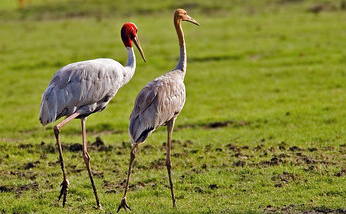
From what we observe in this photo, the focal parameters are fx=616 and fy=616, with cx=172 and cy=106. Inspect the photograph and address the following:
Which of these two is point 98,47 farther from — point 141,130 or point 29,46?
point 141,130

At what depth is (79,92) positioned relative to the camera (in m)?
9.25

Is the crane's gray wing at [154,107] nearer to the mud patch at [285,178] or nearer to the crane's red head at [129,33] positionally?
the crane's red head at [129,33]

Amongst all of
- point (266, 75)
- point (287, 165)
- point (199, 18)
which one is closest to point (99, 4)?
point (199, 18)

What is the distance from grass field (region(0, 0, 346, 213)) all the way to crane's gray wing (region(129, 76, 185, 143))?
108cm

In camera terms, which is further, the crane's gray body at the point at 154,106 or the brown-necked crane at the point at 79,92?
the brown-necked crane at the point at 79,92

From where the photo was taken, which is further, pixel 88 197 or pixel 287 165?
pixel 287 165

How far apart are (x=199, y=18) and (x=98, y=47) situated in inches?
320

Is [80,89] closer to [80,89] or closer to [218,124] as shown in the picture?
[80,89]

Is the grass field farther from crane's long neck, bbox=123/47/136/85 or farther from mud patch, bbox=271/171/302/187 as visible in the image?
crane's long neck, bbox=123/47/136/85

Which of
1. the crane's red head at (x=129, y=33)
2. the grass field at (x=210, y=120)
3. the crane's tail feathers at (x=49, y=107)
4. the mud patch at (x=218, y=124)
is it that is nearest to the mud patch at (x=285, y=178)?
the grass field at (x=210, y=120)

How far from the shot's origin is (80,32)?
29.8 metres

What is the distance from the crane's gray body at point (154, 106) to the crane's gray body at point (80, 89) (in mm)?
1109

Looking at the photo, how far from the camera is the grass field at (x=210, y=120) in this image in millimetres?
9078

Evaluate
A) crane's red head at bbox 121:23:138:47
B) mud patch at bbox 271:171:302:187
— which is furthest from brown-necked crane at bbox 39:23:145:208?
mud patch at bbox 271:171:302:187
